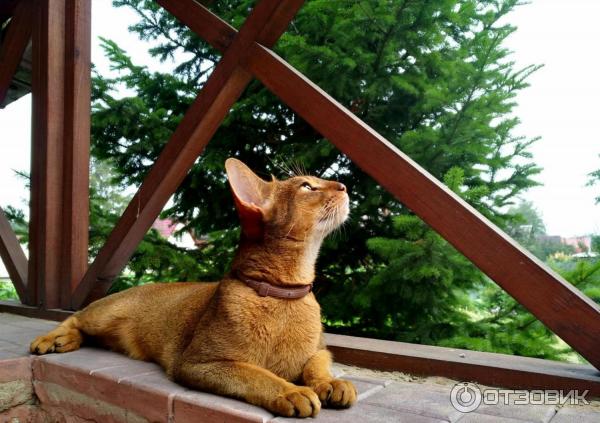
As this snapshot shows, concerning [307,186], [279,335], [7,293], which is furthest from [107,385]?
[7,293]

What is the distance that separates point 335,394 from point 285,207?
727 mm

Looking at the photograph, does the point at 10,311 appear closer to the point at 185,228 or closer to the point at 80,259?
the point at 80,259

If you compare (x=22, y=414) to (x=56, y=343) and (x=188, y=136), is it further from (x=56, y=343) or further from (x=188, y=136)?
(x=188, y=136)

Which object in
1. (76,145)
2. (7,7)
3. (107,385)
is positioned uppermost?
(7,7)

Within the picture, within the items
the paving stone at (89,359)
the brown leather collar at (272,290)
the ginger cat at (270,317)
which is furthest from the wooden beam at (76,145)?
the brown leather collar at (272,290)

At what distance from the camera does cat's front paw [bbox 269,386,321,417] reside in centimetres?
151

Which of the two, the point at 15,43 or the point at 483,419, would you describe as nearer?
the point at 483,419

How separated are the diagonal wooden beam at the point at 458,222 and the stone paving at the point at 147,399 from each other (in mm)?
342

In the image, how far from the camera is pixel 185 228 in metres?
4.85

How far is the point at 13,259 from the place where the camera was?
4.11m

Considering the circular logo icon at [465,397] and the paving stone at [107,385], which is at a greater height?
the circular logo icon at [465,397]

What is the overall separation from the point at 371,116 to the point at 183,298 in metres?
2.29

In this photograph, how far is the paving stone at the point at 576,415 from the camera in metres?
1.62

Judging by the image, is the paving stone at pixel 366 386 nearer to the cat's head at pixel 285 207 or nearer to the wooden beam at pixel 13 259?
the cat's head at pixel 285 207
